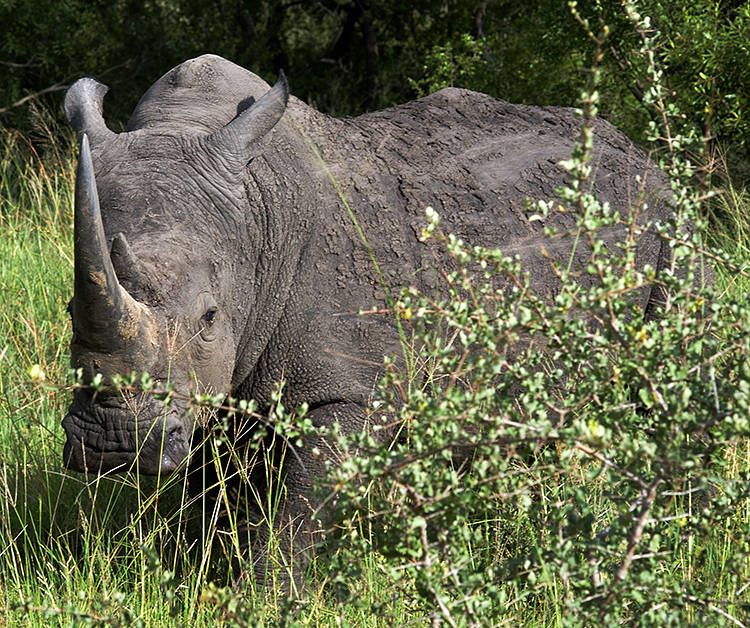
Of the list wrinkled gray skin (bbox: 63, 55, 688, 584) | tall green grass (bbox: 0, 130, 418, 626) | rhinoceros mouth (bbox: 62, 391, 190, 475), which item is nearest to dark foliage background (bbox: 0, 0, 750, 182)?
wrinkled gray skin (bbox: 63, 55, 688, 584)

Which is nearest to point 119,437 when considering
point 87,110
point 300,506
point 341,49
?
Result: point 300,506

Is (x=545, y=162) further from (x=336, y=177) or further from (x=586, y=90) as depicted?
(x=586, y=90)

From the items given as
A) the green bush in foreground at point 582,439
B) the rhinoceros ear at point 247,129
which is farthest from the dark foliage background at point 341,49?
the green bush in foreground at point 582,439

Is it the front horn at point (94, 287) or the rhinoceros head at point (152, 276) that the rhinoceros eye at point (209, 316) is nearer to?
the rhinoceros head at point (152, 276)

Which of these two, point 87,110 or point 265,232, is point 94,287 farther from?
point 87,110

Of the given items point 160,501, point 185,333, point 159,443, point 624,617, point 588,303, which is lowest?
point 160,501

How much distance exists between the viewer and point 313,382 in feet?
14.3

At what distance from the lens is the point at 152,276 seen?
3.83m

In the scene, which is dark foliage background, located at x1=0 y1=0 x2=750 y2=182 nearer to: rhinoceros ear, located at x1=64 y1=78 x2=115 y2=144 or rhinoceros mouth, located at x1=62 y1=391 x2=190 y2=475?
rhinoceros ear, located at x1=64 y1=78 x2=115 y2=144

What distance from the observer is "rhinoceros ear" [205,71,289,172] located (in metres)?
4.35

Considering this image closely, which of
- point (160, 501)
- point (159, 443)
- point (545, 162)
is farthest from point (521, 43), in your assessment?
point (159, 443)

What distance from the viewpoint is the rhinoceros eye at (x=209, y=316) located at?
410 cm

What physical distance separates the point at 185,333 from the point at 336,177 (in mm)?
1060

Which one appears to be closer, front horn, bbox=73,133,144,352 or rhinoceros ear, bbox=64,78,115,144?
front horn, bbox=73,133,144,352
